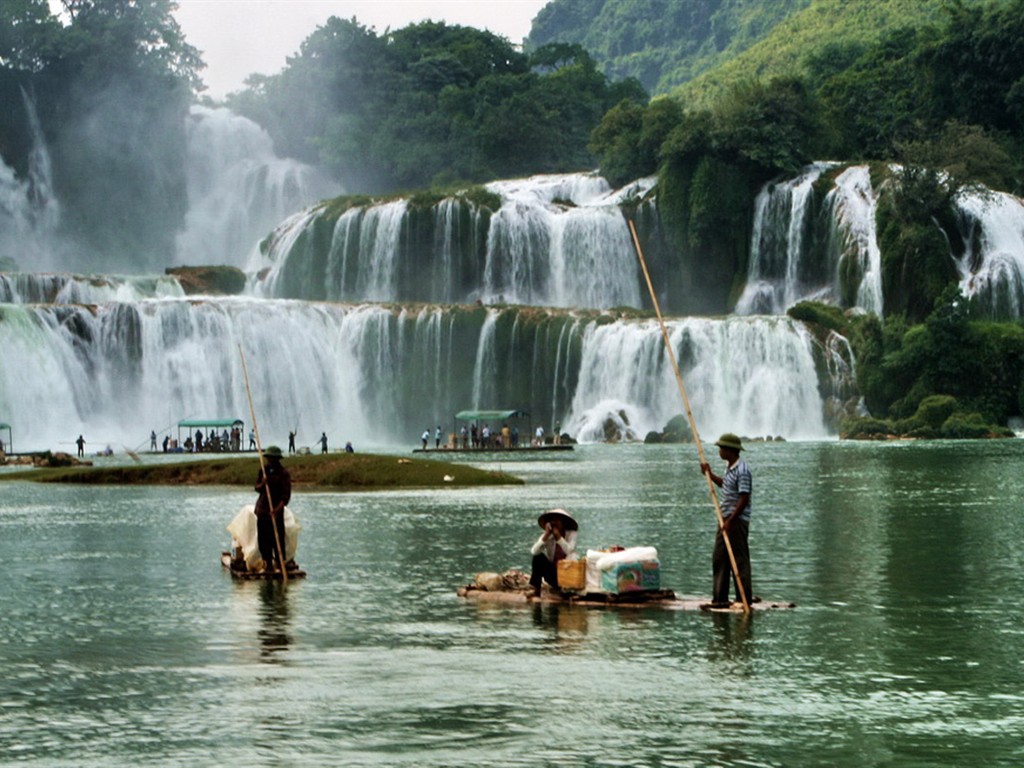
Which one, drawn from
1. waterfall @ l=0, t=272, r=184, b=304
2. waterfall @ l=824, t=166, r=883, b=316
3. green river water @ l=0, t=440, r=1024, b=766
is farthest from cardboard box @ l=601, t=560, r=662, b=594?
waterfall @ l=824, t=166, r=883, b=316

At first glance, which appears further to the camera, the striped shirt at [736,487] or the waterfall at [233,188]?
the waterfall at [233,188]

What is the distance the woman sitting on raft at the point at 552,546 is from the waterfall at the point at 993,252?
67.3 metres

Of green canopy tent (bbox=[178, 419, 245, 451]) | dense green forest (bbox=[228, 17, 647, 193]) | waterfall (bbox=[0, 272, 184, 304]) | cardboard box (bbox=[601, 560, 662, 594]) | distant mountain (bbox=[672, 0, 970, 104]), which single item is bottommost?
cardboard box (bbox=[601, 560, 662, 594])

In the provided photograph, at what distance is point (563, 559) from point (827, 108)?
89030mm

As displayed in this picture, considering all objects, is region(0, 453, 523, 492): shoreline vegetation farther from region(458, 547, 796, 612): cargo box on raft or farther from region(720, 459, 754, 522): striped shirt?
region(720, 459, 754, 522): striped shirt

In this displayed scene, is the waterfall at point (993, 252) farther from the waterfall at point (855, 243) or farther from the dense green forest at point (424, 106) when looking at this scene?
the dense green forest at point (424, 106)

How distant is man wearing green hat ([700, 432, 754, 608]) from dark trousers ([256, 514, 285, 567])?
646cm

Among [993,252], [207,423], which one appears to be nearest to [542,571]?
[207,423]

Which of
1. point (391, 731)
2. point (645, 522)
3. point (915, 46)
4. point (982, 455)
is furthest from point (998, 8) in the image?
point (391, 731)

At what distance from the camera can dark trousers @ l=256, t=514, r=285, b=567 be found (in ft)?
73.2

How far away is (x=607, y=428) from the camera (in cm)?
7906

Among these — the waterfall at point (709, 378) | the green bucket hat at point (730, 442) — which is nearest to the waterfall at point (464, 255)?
the waterfall at point (709, 378)

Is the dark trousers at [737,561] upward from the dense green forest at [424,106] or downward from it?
downward

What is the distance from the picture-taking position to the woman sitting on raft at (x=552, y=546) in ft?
62.0
